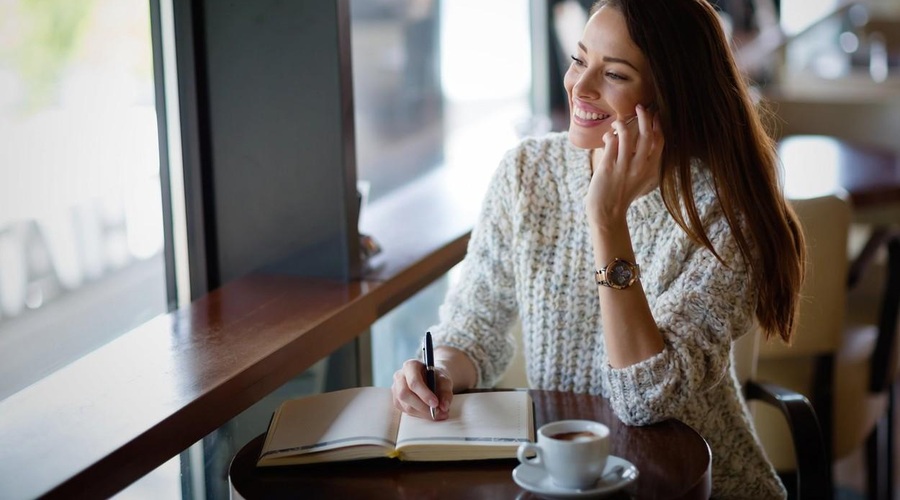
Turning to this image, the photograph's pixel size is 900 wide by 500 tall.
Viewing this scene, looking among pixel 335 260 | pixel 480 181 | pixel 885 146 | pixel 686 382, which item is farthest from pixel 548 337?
pixel 885 146

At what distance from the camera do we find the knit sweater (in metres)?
1.64

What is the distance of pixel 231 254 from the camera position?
7.06 ft

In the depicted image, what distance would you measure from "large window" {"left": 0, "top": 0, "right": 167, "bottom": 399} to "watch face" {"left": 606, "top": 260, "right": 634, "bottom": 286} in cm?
87

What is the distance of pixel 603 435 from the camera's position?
4.23 ft

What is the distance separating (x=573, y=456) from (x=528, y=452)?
102 mm

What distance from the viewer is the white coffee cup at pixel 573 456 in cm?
126

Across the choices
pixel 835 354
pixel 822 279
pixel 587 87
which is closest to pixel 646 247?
pixel 587 87

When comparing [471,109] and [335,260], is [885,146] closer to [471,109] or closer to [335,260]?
[471,109]

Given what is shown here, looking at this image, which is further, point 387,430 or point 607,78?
point 607,78

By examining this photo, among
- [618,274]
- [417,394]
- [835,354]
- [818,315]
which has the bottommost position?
[835,354]

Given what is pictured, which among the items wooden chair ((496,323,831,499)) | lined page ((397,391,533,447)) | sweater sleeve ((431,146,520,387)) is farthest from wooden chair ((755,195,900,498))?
lined page ((397,391,533,447))

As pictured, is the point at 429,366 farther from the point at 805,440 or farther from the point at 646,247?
the point at 805,440

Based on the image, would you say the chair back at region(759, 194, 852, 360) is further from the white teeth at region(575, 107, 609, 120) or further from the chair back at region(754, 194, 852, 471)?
the white teeth at region(575, 107, 609, 120)

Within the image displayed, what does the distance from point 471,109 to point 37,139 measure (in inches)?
84.8
